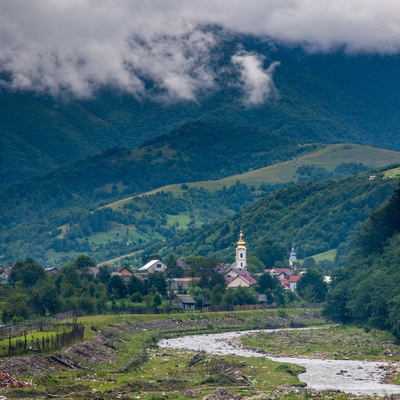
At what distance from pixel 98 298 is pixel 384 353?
60.4 m

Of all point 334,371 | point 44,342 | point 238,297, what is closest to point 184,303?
point 238,297

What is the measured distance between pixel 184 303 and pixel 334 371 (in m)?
82.7

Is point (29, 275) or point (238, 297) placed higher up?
point (29, 275)

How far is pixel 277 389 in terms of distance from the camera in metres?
91.9

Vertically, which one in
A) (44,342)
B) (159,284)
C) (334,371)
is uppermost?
(159,284)

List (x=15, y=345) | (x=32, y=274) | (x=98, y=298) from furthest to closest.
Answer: (x=32, y=274), (x=98, y=298), (x=15, y=345)

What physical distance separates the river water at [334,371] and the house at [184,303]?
4272cm

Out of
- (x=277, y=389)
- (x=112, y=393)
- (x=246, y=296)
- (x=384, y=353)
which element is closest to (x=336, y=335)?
(x=384, y=353)

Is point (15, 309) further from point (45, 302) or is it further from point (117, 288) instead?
point (117, 288)

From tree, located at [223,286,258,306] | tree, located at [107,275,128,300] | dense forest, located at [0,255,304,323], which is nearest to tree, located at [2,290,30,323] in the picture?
dense forest, located at [0,255,304,323]

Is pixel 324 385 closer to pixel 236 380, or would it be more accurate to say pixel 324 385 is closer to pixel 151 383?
pixel 236 380

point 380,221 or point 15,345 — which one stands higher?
point 380,221

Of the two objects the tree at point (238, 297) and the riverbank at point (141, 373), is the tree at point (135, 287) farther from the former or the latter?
the riverbank at point (141, 373)

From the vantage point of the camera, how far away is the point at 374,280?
153 meters
